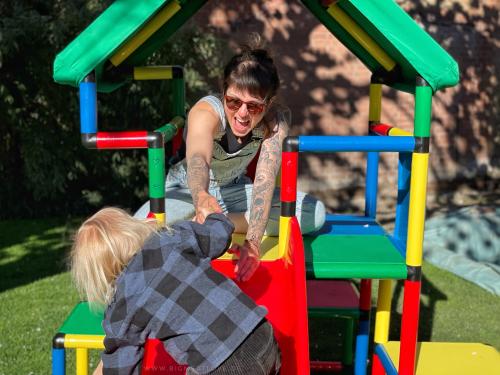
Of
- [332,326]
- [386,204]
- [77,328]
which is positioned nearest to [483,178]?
[386,204]

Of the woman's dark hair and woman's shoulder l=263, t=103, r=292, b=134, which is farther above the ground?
the woman's dark hair

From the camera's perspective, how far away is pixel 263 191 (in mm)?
2898

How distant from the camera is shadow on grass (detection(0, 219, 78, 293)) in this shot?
561 centimetres

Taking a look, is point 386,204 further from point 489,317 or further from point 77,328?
point 77,328

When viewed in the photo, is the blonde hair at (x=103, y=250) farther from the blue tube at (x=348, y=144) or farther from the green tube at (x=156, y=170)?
the blue tube at (x=348, y=144)

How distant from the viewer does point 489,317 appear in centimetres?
480

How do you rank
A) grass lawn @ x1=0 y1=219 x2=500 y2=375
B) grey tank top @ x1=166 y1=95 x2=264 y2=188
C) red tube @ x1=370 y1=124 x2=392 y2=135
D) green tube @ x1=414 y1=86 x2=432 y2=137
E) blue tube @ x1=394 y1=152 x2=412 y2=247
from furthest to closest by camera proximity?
grass lawn @ x1=0 y1=219 x2=500 y2=375, red tube @ x1=370 y1=124 x2=392 y2=135, blue tube @ x1=394 y1=152 x2=412 y2=247, grey tank top @ x1=166 y1=95 x2=264 y2=188, green tube @ x1=414 y1=86 x2=432 y2=137

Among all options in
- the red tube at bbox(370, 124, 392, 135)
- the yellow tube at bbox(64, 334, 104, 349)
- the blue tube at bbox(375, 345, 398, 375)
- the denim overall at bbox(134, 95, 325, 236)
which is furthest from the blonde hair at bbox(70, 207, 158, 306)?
the red tube at bbox(370, 124, 392, 135)

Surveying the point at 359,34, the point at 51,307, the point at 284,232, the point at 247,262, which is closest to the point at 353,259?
the point at 284,232

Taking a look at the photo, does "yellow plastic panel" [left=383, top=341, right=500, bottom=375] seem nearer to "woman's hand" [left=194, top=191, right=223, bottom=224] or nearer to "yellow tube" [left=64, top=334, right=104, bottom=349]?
"woman's hand" [left=194, top=191, right=223, bottom=224]

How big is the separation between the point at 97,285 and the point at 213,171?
4.33 ft

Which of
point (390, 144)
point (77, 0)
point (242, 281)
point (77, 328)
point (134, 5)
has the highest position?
point (77, 0)

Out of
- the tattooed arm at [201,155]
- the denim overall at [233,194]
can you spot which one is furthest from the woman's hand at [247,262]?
the denim overall at [233,194]

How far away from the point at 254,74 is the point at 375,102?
1.28 meters
